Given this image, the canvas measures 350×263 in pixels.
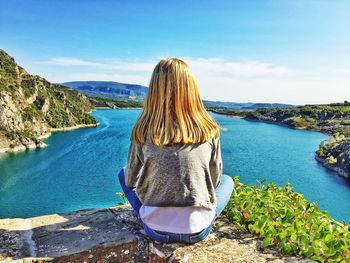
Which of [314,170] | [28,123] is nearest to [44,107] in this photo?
[28,123]

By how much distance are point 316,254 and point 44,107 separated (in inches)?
4630

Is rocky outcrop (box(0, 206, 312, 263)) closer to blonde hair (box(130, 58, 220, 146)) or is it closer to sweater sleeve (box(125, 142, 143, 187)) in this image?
sweater sleeve (box(125, 142, 143, 187))

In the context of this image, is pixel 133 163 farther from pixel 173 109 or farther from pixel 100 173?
pixel 100 173

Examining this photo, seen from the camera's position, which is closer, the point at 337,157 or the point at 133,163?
the point at 133,163

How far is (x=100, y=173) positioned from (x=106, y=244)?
5231cm

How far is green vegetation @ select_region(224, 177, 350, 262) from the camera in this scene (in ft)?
9.17

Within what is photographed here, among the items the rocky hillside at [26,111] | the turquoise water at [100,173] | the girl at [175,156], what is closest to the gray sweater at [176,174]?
the girl at [175,156]

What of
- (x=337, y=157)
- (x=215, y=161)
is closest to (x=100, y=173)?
(x=337, y=157)

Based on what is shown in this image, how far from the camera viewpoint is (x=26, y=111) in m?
99.2

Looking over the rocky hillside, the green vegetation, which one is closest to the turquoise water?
the rocky hillside

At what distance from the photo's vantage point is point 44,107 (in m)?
112

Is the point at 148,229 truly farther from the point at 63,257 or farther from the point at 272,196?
the point at 272,196

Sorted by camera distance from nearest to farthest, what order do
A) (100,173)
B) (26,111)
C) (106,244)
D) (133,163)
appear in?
1. (106,244)
2. (133,163)
3. (100,173)
4. (26,111)

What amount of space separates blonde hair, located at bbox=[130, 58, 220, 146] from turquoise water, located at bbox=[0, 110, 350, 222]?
121ft
